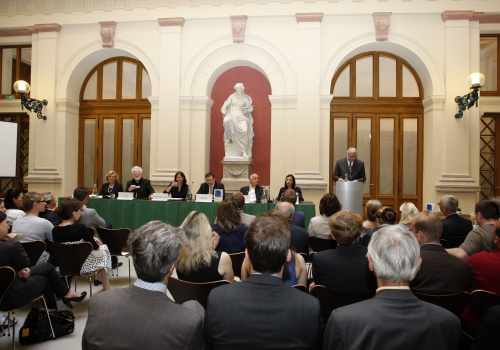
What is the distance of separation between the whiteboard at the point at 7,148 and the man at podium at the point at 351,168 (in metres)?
6.64

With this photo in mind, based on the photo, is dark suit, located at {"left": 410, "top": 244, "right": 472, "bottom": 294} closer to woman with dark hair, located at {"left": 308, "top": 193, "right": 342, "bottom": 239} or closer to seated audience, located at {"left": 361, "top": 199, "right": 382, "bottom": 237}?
seated audience, located at {"left": 361, "top": 199, "right": 382, "bottom": 237}

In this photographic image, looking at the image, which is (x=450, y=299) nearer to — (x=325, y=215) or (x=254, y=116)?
(x=325, y=215)

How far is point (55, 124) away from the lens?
8.52 metres

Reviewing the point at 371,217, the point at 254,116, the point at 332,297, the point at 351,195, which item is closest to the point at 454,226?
the point at 371,217

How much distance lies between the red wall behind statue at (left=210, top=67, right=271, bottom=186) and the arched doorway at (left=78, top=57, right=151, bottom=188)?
162 cm

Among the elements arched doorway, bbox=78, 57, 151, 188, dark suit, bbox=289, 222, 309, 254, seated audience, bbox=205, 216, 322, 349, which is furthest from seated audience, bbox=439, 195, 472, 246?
arched doorway, bbox=78, 57, 151, 188

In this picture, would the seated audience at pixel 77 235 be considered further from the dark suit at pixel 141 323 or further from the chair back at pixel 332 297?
the chair back at pixel 332 297

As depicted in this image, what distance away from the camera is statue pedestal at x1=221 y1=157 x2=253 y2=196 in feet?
25.1

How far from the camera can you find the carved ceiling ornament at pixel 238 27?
7797mm

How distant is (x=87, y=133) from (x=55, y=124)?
76 centimetres

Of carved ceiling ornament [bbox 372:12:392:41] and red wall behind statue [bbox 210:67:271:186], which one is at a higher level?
carved ceiling ornament [bbox 372:12:392:41]

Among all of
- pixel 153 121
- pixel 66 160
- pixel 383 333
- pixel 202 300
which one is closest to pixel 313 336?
pixel 383 333

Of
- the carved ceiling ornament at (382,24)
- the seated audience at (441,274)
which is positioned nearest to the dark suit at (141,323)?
the seated audience at (441,274)

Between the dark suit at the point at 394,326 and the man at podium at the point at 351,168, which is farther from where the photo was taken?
the man at podium at the point at 351,168
